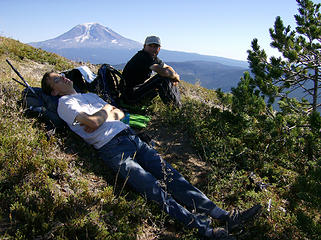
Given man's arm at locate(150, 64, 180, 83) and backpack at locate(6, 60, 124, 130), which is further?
man's arm at locate(150, 64, 180, 83)

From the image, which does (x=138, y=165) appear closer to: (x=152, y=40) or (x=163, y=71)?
(x=163, y=71)

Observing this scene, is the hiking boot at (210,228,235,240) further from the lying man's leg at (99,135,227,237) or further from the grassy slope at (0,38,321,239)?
the grassy slope at (0,38,321,239)

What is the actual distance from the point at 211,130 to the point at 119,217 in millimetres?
3249

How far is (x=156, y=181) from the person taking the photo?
12.0 ft

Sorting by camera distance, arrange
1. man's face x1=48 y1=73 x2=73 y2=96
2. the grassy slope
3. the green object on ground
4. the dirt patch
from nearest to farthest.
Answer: the grassy slope → man's face x1=48 y1=73 x2=73 y2=96 → the dirt patch → the green object on ground

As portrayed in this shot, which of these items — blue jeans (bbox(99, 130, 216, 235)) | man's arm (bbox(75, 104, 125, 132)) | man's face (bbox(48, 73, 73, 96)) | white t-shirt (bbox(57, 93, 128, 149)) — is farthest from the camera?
man's face (bbox(48, 73, 73, 96))

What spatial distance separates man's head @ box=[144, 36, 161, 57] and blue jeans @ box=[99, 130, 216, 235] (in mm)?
3173

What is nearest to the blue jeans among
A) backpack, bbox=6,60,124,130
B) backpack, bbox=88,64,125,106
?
backpack, bbox=6,60,124,130

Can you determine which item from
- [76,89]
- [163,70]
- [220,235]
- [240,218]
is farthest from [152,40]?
[220,235]

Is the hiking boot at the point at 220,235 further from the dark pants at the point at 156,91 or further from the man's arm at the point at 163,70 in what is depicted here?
the man's arm at the point at 163,70

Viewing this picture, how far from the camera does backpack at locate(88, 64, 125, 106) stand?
637cm

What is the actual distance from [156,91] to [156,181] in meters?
3.73

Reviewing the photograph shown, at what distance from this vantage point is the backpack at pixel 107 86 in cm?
637

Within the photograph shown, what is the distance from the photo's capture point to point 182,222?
11.1 feet
